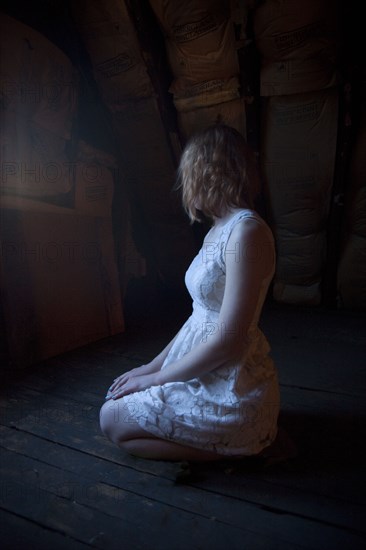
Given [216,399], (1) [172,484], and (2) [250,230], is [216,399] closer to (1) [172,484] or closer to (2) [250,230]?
(1) [172,484]

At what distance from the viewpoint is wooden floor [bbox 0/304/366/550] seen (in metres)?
1.04

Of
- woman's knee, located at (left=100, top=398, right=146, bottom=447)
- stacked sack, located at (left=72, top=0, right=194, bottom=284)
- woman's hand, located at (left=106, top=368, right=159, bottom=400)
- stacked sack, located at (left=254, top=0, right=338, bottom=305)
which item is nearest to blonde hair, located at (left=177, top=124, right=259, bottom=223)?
woman's hand, located at (left=106, top=368, right=159, bottom=400)

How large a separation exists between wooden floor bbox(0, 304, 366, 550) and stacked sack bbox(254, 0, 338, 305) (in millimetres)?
1006

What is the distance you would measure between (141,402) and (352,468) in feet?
2.08

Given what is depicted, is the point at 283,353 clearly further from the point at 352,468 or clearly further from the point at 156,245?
the point at 156,245

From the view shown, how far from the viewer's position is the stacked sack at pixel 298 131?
196 centimetres

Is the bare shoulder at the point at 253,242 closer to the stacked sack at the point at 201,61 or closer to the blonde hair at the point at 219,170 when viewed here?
the blonde hair at the point at 219,170

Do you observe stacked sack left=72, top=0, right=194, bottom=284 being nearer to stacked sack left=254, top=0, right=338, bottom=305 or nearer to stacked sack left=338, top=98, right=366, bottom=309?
stacked sack left=254, top=0, right=338, bottom=305

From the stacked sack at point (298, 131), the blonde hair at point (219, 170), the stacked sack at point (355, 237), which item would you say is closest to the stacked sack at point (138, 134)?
the stacked sack at point (298, 131)

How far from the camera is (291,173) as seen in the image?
246 centimetres

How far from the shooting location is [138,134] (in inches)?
102

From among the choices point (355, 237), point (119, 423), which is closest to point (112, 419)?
point (119, 423)

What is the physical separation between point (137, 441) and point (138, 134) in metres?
1.85

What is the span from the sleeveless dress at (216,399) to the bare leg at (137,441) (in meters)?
0.03
